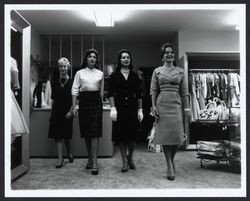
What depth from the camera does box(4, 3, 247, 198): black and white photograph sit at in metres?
2.23

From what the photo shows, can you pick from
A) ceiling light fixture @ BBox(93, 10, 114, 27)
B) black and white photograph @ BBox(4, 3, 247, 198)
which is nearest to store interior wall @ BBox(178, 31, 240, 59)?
black and white photograph @ BBox(4, 3, 247, 198)

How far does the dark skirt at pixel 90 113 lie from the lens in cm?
340

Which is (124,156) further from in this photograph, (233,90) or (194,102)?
(233,90)

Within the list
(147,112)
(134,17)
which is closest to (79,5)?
(134,17)

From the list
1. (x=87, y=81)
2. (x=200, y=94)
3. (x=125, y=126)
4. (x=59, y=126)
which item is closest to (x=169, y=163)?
(x=125, y=126)

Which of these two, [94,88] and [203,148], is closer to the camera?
[94,88]

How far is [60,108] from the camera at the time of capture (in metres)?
3.80

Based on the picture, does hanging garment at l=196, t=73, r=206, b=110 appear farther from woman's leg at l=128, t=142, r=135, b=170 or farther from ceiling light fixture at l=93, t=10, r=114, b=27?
woman's leg at l=128, t=142, r=135, b=170

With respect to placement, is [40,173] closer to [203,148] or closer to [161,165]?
[161,165]

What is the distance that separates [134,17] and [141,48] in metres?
2.52

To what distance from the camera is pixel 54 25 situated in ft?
18.7

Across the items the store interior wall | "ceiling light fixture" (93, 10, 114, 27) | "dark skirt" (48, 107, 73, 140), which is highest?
"ceiling light fixture" (93, 10, 114, 27)

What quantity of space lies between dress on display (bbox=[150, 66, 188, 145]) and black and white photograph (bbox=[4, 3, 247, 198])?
11 millimetres

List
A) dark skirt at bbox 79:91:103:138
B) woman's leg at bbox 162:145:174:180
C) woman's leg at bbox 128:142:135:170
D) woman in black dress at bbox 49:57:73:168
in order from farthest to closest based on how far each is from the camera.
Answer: woman in black dress at bbox 49:57:73:168
woman's leg at bbox 128:142:135:170
dark skirt at bbox 79:91:103:138
woman's leg at bbox 162:145:174:180
